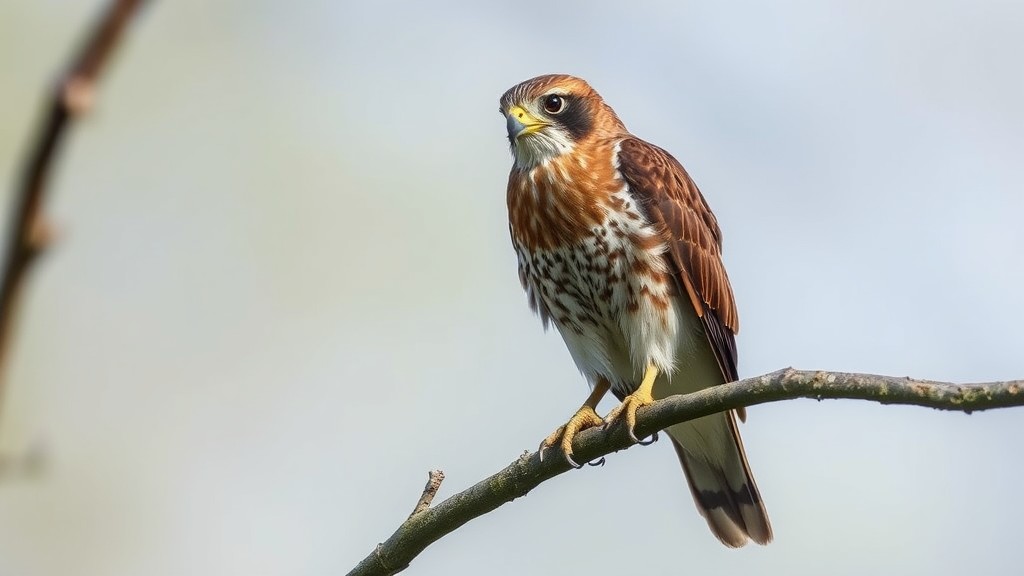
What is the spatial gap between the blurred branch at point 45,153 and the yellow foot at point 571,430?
400cm

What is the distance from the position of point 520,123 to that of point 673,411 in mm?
2358

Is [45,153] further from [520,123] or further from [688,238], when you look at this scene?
[520,123]

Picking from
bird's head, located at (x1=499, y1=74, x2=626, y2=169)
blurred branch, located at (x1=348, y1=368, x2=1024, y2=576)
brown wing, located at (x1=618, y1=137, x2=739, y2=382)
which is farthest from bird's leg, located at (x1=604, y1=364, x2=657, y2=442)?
bird's head, located at (x1=499, y1=74, x2=626, y2=169)

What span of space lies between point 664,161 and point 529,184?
76 cm

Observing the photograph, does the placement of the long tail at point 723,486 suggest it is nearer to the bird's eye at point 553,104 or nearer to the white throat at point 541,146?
the white throat at point 541,146

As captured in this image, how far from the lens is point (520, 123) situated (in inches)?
237

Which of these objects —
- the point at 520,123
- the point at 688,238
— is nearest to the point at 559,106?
the point at 520,123

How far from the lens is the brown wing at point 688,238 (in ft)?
18.6

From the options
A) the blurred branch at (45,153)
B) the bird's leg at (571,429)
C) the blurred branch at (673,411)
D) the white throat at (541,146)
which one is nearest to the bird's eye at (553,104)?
the white throat at (541,146)

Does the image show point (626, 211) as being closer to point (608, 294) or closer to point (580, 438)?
point (608, 294)

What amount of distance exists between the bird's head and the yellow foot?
1.44m

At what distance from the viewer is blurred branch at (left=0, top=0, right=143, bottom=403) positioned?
71 centimetres

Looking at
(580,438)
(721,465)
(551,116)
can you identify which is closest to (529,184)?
(551,116)

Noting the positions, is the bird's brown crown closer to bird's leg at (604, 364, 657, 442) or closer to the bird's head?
the bird's head
